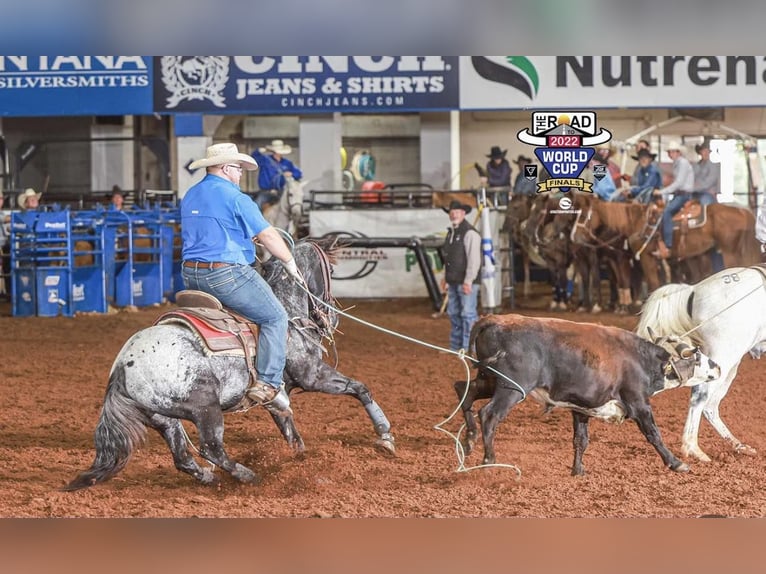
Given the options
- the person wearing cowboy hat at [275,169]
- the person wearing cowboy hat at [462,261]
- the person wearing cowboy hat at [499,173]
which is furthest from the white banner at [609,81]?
the person wearing cowboy hat at [275,169]

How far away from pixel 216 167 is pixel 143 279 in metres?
12.5

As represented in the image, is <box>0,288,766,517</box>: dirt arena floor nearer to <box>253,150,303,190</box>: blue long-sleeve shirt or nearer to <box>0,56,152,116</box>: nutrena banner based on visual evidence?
<box>253,150,303,190</box>: blue long-sleeve shirt

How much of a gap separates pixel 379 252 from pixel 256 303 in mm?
13050

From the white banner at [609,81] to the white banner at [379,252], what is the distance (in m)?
2.21

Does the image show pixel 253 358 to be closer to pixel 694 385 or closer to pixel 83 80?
pixel 694 385

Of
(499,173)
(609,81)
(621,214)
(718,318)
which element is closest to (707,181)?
(621,214)

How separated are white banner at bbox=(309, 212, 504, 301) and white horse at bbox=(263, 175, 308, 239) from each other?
84 cm

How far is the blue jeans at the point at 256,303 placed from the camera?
5387 mm

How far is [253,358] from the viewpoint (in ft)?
18.0

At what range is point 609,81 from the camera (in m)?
5.71

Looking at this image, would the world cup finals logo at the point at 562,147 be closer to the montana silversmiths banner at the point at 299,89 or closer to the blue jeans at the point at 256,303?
the blue jeans at the point at 256,303

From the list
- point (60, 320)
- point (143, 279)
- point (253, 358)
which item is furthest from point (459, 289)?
point (143, 279)

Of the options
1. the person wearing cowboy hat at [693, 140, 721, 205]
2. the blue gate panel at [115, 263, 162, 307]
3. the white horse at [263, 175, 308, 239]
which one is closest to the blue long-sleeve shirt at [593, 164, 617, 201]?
the person wearing cowboy hat at [693, 140, 721, 205]

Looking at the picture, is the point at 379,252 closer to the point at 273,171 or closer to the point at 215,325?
the point at 273,171
